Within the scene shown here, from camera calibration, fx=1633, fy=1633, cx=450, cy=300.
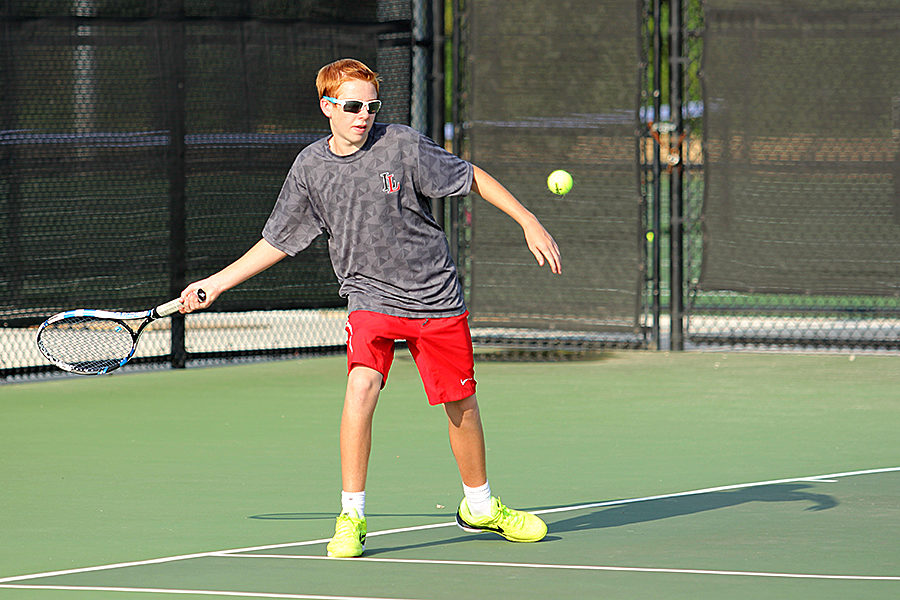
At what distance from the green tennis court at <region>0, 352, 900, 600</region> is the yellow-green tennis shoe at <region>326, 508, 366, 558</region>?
51 mm

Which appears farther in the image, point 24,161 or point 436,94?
point 436,94

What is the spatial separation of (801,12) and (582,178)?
1776 mm

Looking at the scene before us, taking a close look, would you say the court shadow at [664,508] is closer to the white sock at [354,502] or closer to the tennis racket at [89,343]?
the white sock at [354,502]

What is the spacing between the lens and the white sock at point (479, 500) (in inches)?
213

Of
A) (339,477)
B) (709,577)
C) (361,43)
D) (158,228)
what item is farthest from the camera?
(361,43)

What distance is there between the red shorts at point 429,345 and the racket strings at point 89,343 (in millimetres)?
974

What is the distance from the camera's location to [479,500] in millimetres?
5434

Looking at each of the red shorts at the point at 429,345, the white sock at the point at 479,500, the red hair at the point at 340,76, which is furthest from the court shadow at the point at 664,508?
the red hair at the point at 340,76

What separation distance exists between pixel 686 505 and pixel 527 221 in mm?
1502

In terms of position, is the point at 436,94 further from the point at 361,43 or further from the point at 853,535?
the point at 853,535

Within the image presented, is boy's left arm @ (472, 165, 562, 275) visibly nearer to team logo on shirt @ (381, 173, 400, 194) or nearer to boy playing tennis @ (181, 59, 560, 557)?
boy playing tennis @ (181, 59, 560, 557)

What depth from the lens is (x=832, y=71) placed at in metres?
10.6

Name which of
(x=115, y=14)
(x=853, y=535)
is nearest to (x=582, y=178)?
(x=115, y=14)

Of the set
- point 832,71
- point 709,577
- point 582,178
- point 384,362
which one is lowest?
point 709,577
